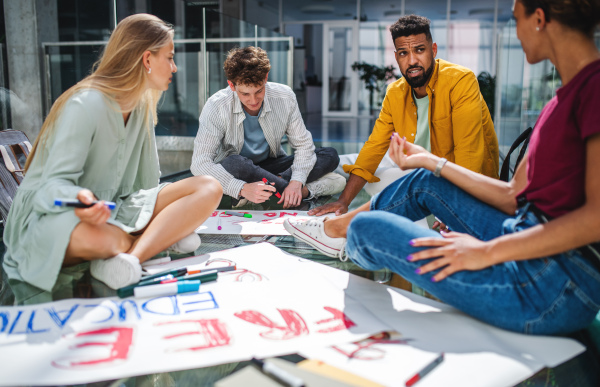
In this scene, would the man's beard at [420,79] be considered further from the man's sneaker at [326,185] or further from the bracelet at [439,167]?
the bracelet at [439,167]

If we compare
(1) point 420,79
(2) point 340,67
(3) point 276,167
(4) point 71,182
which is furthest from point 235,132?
(2) point 340,67

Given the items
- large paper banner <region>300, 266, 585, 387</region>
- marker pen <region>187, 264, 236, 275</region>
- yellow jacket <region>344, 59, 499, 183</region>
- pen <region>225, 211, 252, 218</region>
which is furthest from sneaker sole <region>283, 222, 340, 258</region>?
yellow jacket <region>344, 59, 499, 183</region>

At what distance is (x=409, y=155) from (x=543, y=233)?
0.53 meters

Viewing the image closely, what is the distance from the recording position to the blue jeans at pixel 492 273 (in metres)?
1.25

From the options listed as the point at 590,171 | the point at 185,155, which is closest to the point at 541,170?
the point at 590,171

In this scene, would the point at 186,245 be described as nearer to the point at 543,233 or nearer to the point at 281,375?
the point at 281,375

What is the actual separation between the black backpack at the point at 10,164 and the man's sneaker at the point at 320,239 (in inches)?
51.6

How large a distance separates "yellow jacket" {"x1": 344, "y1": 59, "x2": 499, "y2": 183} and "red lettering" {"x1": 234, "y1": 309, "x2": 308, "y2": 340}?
1.42 metres

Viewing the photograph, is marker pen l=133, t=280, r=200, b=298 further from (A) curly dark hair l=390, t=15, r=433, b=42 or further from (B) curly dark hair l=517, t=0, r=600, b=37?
(A) curly dark hair l=390, t=15, r=433, b=42

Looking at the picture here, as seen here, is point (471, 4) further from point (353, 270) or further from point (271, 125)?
point (353, 270)

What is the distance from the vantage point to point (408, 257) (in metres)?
1.36

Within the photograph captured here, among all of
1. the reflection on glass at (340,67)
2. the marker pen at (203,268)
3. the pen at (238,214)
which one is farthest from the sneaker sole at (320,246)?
the reflection on glass at (340,67)

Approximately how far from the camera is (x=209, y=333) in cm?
136

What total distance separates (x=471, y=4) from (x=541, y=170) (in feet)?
40.2
